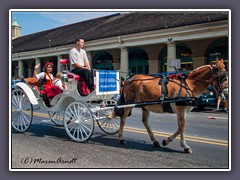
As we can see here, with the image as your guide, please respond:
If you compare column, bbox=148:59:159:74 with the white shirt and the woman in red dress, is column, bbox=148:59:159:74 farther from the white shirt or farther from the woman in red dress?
the white shirt

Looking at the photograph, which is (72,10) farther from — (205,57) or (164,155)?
(205,57)

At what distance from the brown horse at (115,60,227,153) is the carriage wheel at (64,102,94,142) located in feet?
2.50

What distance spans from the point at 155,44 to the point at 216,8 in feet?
45.7

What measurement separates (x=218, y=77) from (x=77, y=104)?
305 centimetres

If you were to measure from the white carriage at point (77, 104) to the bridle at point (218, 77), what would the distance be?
2.28 meters

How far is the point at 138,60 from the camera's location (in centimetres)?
1928

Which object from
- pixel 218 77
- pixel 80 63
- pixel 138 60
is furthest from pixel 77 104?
pixel 138 60

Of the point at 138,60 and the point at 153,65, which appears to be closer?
the point at 153,65

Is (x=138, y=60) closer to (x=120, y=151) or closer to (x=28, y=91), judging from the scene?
(x=28, y=91)

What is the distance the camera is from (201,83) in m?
5.73

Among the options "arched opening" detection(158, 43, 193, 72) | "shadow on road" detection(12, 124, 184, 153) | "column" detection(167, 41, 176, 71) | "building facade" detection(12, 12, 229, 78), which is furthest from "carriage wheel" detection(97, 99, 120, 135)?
"column" detection(167, 41, 176, 71)

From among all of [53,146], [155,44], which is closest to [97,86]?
[53,146]

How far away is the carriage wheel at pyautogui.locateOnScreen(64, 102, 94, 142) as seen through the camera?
21.3ft

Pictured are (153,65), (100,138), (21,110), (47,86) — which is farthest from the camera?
(153,65)
